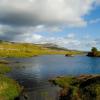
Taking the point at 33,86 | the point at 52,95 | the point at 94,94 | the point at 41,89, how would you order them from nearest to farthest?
the point at 94,94, the point at 52,95, the point at 41,89, the point at 33,86

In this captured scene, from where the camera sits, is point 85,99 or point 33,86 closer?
point 85,99

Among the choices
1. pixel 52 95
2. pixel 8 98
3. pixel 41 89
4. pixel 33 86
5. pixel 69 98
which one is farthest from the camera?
pixel 33 86

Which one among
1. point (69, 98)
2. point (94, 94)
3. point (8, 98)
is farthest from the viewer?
point (8, 98)

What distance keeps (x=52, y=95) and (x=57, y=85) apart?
43.3 feet

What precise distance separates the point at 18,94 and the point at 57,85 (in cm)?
1561

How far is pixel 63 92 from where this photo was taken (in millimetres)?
49844

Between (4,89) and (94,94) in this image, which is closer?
(94,94)

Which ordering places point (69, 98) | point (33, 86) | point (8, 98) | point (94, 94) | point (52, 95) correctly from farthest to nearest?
point (33, 86)
point (52, 95)
point (8, 98)
point (69, 98)
point (94, 94)

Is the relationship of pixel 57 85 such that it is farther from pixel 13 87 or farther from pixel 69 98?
pixel 69 98

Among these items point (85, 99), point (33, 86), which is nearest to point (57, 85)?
point (33, 86)

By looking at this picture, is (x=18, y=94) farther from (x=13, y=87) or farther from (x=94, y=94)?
(x=94, y=94)

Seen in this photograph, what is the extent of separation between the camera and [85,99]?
41719 mm

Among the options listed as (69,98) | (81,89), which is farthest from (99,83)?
(69,98)

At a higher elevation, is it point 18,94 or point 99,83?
point 99,83
